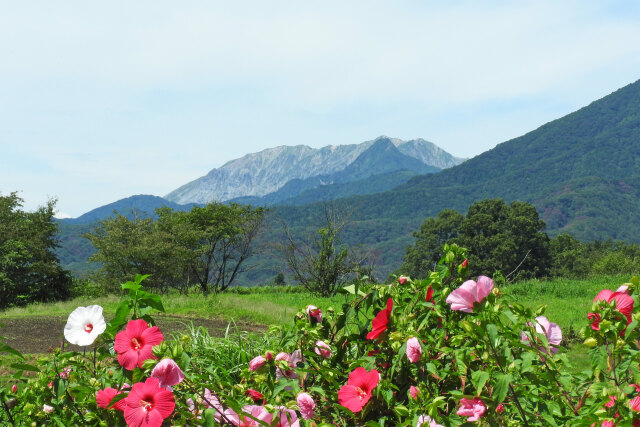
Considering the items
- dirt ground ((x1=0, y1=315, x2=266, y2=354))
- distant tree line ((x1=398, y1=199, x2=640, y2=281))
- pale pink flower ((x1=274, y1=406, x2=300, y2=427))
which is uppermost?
pale pink flower ((x1=274, y1=406, x2=300, y2=427))

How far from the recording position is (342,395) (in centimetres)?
142

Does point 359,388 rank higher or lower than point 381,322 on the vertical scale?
lower

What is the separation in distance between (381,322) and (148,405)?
684 mm

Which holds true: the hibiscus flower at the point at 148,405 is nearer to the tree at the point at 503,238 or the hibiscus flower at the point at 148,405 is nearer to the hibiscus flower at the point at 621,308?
the hibiscus flower at the point at 621,308

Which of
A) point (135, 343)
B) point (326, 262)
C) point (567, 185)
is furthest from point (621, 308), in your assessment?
point (567, 185)

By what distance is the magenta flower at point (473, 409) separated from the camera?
4.06 feet

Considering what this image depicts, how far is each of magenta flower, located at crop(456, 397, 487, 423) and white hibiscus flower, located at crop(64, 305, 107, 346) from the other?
971 millimetres

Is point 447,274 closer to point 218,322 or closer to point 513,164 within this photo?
point 218,322

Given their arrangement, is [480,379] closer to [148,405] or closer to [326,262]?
[148,405]

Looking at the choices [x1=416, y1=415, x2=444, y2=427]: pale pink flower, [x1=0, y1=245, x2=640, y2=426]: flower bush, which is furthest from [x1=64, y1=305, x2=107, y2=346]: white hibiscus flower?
[x1=416, y1=415, x2=444, y2=427]: pale pink flower

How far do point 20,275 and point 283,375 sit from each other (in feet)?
82.4

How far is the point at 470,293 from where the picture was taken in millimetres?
1303

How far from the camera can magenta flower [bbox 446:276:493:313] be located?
4.24 feet

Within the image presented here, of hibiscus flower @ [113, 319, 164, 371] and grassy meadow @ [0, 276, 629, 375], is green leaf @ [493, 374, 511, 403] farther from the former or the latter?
grassy meadow @ [0, 276, 629, 375]
